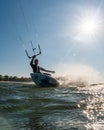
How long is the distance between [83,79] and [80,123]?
31189 millimetres

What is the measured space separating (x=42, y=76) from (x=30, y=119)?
21210 mm

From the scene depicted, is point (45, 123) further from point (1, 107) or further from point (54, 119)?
point (1, 107)

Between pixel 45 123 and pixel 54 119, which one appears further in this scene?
pixel 54 119

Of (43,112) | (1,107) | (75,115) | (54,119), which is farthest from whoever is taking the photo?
(1,107)

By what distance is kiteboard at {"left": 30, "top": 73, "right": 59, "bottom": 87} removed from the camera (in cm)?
2988

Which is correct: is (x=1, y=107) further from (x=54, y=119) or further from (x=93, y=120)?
(x=93, y=120)

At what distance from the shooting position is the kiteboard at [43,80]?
98.0 ft

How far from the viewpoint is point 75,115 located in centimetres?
942

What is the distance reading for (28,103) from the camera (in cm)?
1246

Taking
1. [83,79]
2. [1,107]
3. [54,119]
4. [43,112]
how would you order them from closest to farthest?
[54,119]
[43,112]
[1,107]
[83,79]

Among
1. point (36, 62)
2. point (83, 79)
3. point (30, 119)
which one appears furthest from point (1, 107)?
point (83, 79)

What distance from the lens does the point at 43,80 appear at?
30.0 metres

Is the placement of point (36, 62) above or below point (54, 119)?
above

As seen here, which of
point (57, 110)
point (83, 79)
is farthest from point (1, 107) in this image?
point (83, 79)
